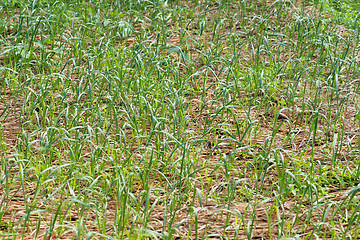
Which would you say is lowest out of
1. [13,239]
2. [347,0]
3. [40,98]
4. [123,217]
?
[13,239]

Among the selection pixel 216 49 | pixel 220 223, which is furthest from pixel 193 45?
pixel 220 223

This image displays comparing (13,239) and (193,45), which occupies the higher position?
(193,45)

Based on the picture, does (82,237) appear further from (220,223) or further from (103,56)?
(103,56)

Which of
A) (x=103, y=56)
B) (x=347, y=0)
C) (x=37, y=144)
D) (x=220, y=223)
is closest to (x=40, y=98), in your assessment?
(x=37, y=144)

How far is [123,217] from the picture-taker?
211 centimetres

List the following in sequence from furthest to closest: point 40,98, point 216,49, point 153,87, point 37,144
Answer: point 216,49 → point 153,87 → point 40,98 → point 37,144

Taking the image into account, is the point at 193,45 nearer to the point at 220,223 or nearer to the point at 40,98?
the point at 40,98

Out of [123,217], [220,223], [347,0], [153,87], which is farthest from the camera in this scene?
[347,0]

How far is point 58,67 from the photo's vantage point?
3795 millimetres

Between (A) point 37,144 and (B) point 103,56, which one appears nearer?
(A) point 37,144

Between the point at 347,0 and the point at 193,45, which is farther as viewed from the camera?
the point at 347,0

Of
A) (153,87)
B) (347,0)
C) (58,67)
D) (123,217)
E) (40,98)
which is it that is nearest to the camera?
(123,217)

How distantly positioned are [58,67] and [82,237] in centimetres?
201

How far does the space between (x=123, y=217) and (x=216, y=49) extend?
237 centimetres
